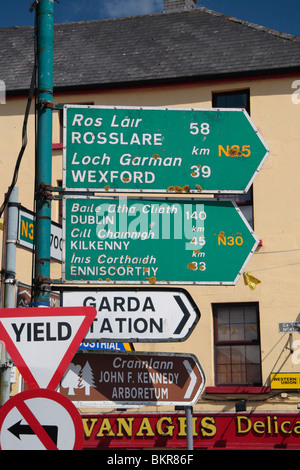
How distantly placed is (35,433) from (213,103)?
12.2 meters

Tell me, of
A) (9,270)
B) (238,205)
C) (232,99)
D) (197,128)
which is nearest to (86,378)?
(9,270)

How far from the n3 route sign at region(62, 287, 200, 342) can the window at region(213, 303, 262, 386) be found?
9411mm

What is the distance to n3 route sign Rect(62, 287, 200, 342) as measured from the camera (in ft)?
14.8

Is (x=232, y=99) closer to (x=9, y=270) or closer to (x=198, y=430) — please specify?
(x=198, y=430)

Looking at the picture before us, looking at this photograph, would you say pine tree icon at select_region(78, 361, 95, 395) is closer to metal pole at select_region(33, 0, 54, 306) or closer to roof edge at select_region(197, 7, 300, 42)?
metal pole at select_region(33, 0, 54, 306)

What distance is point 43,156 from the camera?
4.77m

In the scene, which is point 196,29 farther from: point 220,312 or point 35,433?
point 35,433

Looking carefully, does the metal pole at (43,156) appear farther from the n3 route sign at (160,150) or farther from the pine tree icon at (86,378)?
the pine tree icon at (86,378)

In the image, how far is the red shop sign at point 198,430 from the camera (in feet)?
42.7

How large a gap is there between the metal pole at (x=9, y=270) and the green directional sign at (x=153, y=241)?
83 cm

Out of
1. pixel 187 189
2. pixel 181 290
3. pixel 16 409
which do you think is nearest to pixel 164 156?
pixel 187 189

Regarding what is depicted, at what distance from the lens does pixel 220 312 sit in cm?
1394

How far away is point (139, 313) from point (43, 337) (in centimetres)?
87

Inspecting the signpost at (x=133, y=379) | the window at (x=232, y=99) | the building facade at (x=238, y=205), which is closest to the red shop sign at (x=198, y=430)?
the building facade at (x=238, y=205)
